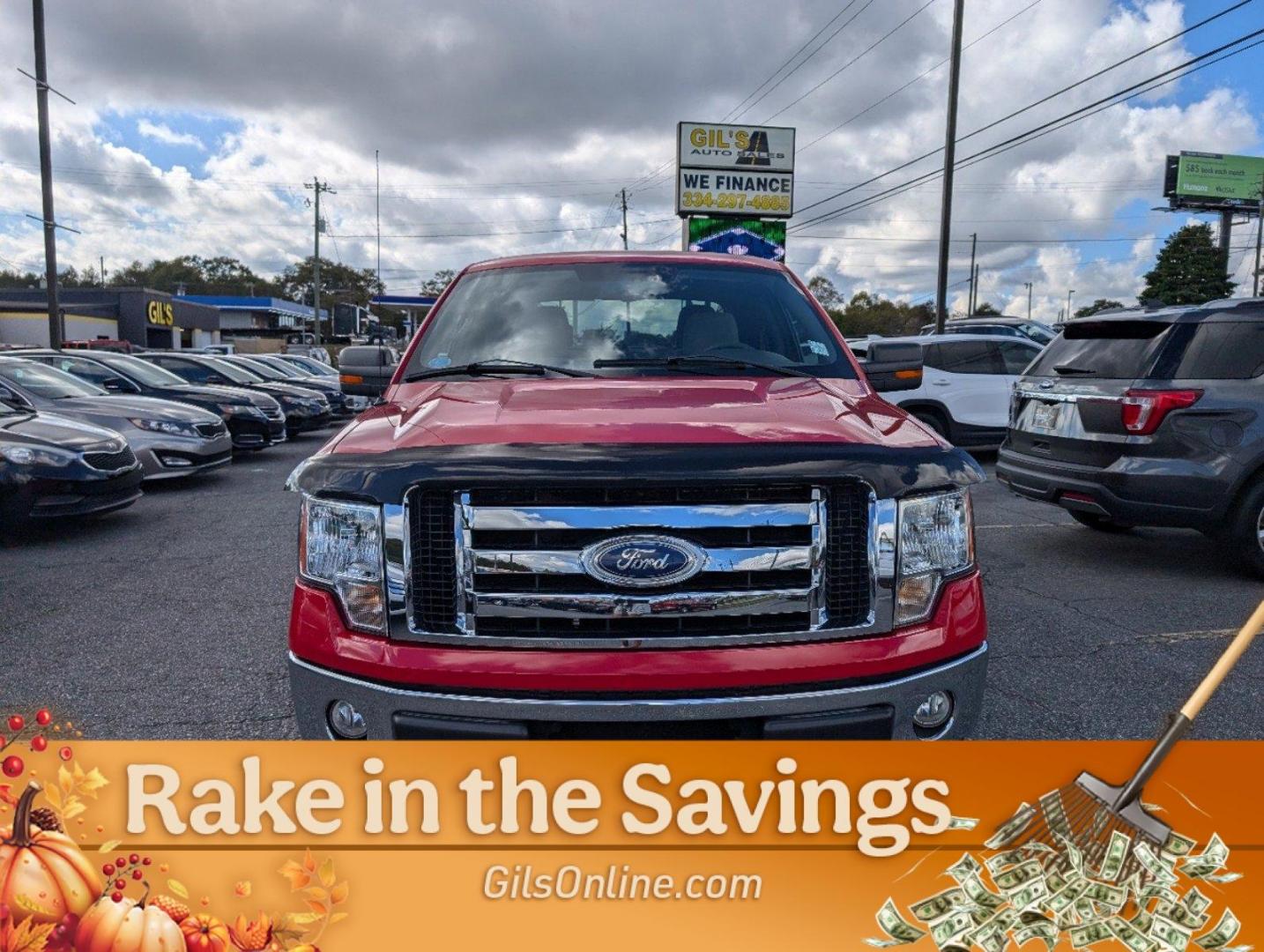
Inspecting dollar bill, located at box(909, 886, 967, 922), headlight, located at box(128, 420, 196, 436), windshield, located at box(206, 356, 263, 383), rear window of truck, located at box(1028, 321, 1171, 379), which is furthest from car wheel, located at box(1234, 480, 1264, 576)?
windshield, located at box(206, 356, 263, 383)

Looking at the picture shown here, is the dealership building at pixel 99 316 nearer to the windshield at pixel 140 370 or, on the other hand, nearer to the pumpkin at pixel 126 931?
the windshield at pixel 140 370

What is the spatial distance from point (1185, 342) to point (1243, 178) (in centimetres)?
7990

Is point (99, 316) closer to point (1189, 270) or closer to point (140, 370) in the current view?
point (140, 370)

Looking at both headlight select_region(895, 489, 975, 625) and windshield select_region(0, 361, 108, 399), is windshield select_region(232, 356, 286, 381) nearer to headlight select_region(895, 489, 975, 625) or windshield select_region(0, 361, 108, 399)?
windshield select_region(0, 361, 108, 399)

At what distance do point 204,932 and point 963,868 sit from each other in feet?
4.76

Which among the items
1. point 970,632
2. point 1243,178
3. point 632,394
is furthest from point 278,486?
point 1243,178

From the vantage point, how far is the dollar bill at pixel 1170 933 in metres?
1.69

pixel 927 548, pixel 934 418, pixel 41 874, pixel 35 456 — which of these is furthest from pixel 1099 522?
pixel 35 456

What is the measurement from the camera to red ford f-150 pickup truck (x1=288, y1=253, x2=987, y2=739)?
2012mm

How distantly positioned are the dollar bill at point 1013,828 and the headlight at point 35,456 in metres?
7.37

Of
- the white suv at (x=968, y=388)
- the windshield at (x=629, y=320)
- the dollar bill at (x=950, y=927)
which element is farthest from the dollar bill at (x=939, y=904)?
the white suv at (x=968, y=388)

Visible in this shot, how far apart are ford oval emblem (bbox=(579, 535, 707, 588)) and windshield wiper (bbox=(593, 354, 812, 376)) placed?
3.96 ft

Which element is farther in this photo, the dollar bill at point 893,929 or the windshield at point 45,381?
the windshield at point 45,381

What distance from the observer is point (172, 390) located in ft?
39.1
